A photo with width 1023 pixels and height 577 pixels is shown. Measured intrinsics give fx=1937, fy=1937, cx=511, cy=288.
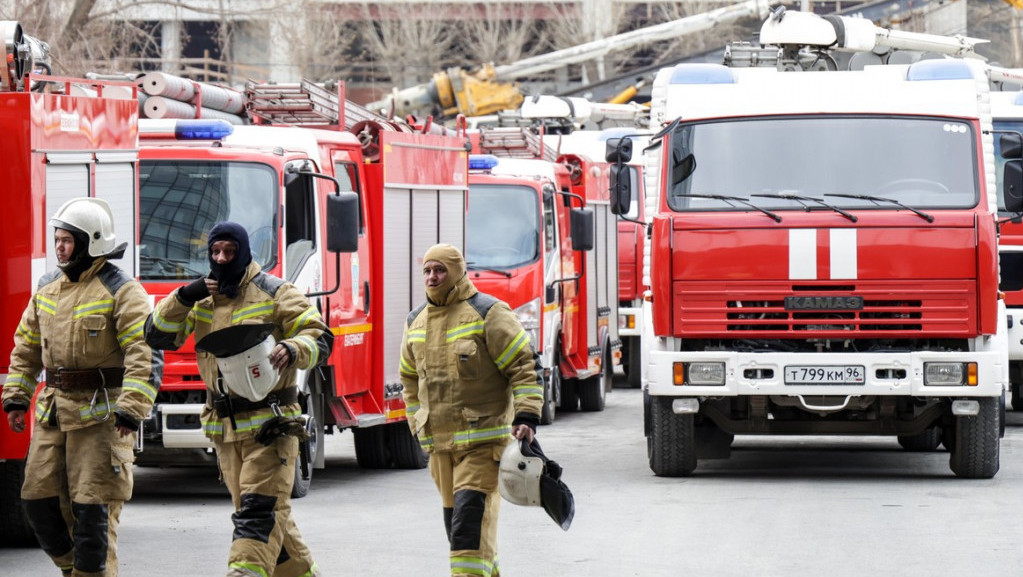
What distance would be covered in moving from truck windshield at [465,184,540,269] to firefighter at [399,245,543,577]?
31.7 ft

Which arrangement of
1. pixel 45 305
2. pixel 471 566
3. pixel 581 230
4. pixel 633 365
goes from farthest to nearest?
pixel 633 365
pixel 581 230
pixel 45 305
pixel 471 566

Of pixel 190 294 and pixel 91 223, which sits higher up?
pixel 91 223

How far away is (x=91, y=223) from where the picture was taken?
8539 mm

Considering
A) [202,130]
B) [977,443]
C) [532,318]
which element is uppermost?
[202,130]

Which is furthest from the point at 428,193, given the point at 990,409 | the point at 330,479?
the point at 990,409

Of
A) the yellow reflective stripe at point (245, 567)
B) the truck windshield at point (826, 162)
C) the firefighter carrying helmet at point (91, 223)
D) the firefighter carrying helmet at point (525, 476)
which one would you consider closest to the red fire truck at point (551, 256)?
the truck windshield at point (826, 162)

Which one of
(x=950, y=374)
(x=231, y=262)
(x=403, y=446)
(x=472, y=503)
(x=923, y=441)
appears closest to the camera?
(x=472, y=503)

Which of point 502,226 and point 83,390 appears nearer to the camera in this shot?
point 83,390

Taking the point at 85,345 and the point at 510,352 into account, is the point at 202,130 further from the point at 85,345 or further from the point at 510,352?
the point at 510,352

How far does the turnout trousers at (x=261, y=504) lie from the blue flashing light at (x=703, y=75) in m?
6.25

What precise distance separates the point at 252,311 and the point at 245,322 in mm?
70

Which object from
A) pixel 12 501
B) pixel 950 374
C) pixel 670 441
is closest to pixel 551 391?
pixel 670 441

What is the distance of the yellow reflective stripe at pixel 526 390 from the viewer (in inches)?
321

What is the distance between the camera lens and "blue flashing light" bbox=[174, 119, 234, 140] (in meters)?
13.0
